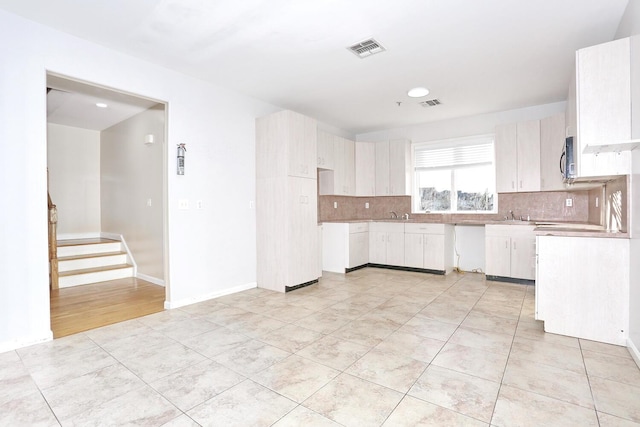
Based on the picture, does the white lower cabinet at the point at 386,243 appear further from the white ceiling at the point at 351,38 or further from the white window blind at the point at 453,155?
the white ceiling at the point at 351,38

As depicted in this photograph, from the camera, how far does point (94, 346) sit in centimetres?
263

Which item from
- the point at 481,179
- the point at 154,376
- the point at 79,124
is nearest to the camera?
the point at 154,376

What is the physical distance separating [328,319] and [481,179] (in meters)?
3.90

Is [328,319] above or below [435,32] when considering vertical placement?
below

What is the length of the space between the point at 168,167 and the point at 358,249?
11.2 ft

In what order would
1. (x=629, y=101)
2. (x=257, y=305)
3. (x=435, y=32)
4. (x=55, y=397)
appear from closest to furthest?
1. (x=55, y=397)
2. (x=629, y=101)
3. (x=435, y=32)
4. (x=257, y=305)

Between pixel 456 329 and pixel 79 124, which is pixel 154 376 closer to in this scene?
pixel 456 329

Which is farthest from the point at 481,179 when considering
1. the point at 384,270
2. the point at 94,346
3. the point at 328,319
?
the point at 94,346

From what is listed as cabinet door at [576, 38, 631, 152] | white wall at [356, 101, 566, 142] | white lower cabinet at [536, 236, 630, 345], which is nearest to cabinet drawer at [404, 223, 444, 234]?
white wall at [356, 101, 566, 142]

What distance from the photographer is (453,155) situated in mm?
5762

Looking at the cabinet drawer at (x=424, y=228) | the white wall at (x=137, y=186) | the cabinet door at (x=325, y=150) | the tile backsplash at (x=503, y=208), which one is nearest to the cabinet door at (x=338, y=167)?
the cabinet door at (x=325, y=150)

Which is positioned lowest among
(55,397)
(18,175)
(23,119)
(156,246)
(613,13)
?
→ (55,397)

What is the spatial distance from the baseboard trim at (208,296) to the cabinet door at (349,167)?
256 centimetres

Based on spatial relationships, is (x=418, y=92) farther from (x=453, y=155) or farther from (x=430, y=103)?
(x=453, y=155)
